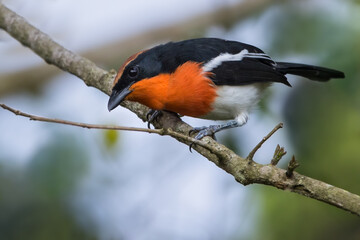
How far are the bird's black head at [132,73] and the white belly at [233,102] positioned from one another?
1.27 feet

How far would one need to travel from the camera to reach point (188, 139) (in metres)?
2.06

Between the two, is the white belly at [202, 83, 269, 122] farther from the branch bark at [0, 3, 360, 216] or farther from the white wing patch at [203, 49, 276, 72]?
the branch bark at [0, 3, 360, 216]

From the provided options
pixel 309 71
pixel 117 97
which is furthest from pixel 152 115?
pixel 309 71

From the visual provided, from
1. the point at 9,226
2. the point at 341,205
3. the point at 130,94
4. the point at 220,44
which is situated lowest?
the point at 9,226

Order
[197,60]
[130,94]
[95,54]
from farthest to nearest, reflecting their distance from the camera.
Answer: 1. [95,54]
2. [197,60]
3. [130,94]

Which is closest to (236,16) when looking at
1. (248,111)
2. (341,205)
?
(248,111)

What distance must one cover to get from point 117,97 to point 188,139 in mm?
884

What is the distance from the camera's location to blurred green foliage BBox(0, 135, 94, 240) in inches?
146

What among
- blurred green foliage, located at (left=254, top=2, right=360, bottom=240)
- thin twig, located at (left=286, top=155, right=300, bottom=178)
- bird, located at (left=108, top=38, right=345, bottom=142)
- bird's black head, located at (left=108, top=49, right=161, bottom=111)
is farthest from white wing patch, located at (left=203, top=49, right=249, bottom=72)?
thin twig, located at (left=286, top=155, right=300, bottom=178)

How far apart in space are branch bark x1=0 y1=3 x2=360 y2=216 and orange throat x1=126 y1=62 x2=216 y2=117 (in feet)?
0.38

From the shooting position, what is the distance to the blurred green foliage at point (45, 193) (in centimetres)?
371

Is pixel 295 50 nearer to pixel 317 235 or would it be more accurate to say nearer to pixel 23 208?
pixel 317 235

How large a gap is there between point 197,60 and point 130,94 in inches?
18.0

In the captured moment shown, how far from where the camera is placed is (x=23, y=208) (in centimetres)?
381
